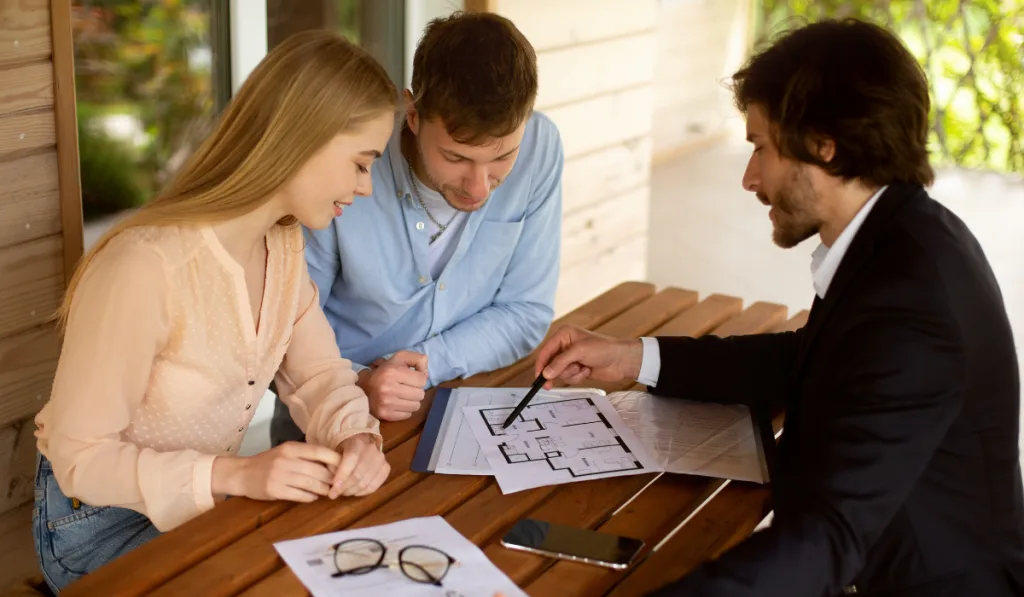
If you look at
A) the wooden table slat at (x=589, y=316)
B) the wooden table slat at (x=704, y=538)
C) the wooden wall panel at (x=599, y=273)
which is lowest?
the wooden wall panel at (x=599, y=273)

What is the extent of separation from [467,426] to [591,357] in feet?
0.95

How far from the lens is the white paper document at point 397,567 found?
1.30m

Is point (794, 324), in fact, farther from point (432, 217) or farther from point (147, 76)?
point (147, 76)

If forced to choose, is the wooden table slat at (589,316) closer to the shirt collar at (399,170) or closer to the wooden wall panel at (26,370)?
the shirt collar at (399,170)

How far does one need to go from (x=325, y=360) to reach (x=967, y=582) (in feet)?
3.29

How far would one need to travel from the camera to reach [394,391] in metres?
1.80

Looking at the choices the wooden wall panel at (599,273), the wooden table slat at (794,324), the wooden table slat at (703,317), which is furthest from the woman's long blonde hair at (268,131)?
the wooden wall panel at (599,273)

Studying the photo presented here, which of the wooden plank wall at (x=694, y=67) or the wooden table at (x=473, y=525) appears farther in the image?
the wooden plank wall at (x=694, y=67)

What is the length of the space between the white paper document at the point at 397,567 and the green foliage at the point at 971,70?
231 inches

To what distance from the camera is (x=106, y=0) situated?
246 cm

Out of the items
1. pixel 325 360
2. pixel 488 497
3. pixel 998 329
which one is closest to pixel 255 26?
pixel 325 360

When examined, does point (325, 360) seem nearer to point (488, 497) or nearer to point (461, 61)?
point (488, 497)

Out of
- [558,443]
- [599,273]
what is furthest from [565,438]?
[599,273]

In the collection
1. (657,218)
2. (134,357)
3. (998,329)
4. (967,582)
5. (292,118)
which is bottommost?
(657,218)
